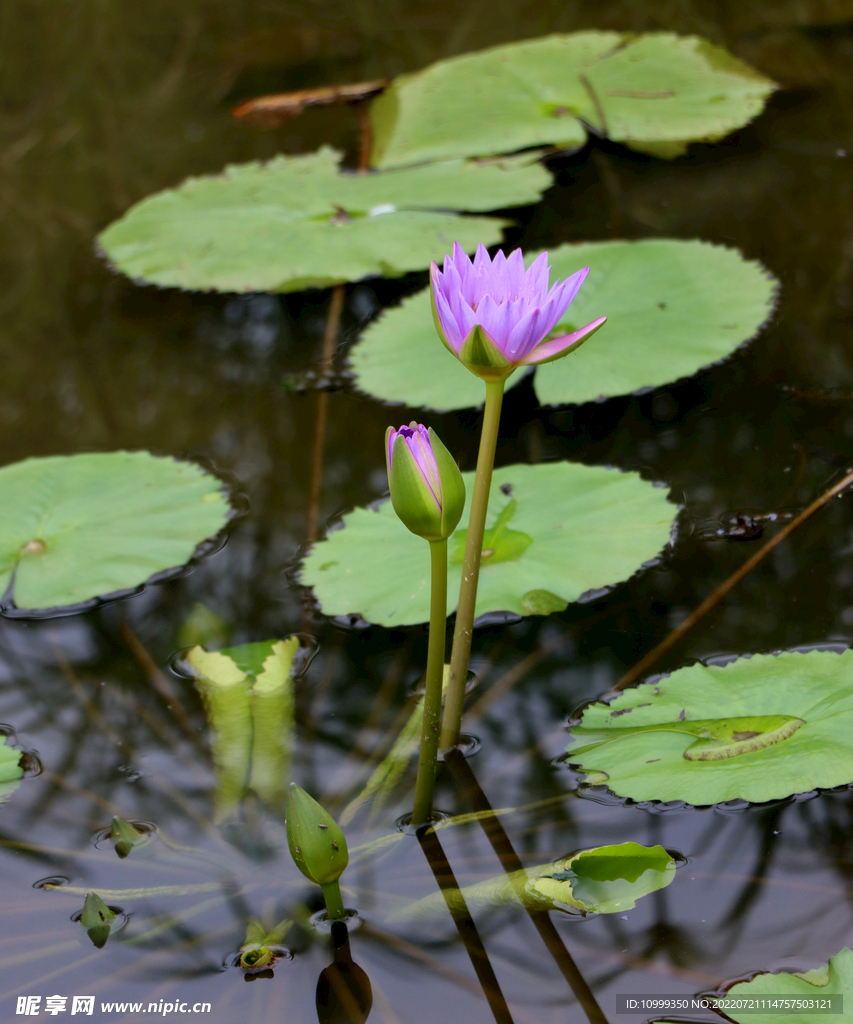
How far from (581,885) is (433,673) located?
289 millimetres

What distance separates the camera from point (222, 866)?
3.49ft

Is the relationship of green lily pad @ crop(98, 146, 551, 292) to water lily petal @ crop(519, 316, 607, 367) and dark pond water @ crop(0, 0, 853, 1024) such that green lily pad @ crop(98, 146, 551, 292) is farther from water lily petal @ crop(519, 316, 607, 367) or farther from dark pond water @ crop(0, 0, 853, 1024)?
water lily petal @ crop(519, 316, 607, 367)

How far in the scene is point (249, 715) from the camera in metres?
1.24

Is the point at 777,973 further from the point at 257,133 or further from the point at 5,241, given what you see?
the point at 257,133

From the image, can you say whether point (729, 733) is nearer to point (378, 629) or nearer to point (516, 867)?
point (516, 867)

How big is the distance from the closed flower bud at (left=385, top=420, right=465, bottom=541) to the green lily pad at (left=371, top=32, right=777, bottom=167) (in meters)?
1.92

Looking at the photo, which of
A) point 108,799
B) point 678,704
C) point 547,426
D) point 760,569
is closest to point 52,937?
point 108,799

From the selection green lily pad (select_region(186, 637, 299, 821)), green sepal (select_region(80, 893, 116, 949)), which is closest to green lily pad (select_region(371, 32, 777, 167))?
green lily pad (select_region(186, 637, 299, 821))

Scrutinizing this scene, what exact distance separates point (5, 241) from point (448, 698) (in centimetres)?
220

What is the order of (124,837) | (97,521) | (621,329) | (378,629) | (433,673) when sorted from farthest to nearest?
1. (621,329)
2. (97,521)
3. (378,629)
4. (124,837)
5. (433,673)

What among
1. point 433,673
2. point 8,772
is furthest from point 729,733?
point 8,772

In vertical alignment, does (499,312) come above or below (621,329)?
above

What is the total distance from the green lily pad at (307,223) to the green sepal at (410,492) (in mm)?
1281

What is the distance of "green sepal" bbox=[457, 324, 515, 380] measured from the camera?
2.84 feet
